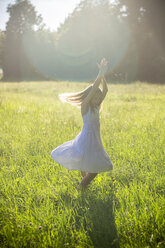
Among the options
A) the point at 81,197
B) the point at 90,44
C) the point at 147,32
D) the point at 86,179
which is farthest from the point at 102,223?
the point at 90,44

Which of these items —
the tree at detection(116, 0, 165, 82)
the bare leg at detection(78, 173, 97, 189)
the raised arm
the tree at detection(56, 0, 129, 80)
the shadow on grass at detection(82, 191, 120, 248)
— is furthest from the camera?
the tree at detection(56, 0, 129, 80)

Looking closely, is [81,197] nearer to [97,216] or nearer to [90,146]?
[97,216]

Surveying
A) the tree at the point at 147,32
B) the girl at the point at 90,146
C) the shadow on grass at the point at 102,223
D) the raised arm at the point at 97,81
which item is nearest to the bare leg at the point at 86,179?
the girl at the point at 90,146

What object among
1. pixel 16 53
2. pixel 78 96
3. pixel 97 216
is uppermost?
pixel 16 53

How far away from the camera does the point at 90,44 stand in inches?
1510

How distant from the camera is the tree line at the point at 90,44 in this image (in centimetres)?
3375

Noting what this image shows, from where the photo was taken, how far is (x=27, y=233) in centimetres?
253

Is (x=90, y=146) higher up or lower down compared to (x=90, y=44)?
lower down

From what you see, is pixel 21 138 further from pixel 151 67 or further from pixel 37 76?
pixel 37 76

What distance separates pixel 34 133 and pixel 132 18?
34.1 meters

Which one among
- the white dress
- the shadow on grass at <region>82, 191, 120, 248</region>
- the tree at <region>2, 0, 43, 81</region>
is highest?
the tree at <region>2, 0, 43, 81</region>

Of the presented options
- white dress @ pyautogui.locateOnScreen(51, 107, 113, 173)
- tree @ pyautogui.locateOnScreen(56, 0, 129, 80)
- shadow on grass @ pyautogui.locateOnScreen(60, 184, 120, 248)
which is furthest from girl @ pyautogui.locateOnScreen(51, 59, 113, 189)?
tree @ pyautogui.locateOnScreen(56, 0, 129, 80)

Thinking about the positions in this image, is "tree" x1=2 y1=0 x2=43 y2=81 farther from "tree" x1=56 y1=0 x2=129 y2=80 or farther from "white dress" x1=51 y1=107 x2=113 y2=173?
"white dress" x1=51 y1=107 x2=113 y2=173

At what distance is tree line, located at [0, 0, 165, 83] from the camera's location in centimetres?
3375
